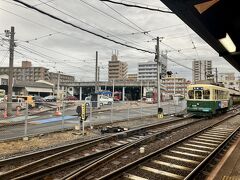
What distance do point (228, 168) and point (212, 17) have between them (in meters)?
4.93

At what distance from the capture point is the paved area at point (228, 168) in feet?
25.3

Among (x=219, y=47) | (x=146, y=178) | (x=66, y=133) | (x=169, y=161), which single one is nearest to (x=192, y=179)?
(x=146, y=178)

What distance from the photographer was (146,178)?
25.7 ft

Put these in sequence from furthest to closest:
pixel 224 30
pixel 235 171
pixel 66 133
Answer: pixel 66 133 → pixel 224 30 → pixel 235 171

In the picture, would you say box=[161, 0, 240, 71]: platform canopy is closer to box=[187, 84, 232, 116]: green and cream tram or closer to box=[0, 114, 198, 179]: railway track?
box=[0, 114, 198, 179]: railway track

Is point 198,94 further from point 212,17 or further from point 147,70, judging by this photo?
point 147,70

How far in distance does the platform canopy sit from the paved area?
4.57 m

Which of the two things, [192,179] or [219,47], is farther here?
[219,47]

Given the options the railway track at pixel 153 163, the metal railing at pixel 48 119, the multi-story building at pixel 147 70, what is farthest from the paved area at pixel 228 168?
the multi-story building at pixel 147 70

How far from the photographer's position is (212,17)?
7.56 m

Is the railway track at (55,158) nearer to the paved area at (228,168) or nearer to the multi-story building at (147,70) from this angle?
the paved area at (228,168)

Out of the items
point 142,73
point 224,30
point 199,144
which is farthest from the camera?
point 142,73

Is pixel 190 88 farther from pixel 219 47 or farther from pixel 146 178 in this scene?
pixel 146 178

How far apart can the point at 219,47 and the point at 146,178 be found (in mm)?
6727
